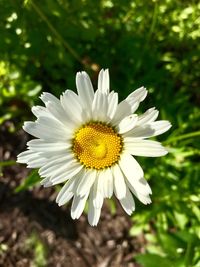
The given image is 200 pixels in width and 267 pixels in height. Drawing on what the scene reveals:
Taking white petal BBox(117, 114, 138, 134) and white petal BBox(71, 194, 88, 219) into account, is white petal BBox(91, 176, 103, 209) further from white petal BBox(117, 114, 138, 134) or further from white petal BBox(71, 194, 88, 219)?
white petal BBox(117, 114, 138, 134)

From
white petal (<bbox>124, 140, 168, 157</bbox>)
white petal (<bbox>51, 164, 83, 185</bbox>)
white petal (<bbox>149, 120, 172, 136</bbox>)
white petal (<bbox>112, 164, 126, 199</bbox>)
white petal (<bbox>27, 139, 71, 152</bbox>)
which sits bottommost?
white petal (<bbox>112, 164, 126, 199</bbox>)

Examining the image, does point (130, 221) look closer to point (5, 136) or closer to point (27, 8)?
point (5, 136)

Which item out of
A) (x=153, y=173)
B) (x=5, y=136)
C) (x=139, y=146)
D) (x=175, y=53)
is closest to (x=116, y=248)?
(x=153, y=173)

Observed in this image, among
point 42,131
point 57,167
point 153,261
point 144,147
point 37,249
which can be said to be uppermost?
point 42,131

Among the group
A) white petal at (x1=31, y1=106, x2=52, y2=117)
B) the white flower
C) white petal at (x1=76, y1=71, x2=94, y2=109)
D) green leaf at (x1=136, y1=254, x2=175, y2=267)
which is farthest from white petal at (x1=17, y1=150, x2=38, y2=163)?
green leaf at (x1=136, y1=254, x2=175, y2=267)

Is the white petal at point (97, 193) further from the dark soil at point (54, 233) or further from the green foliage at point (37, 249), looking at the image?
the green foliage at point (37, 249)

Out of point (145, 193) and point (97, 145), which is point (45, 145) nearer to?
point (97, 145)

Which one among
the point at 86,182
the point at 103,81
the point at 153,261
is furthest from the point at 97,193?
the point at 153,261

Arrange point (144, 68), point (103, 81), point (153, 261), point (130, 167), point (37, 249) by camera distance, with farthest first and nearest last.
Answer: point (37, 249), point (144, 68), point (153, 261), point (130, 167), point (103, 81)
